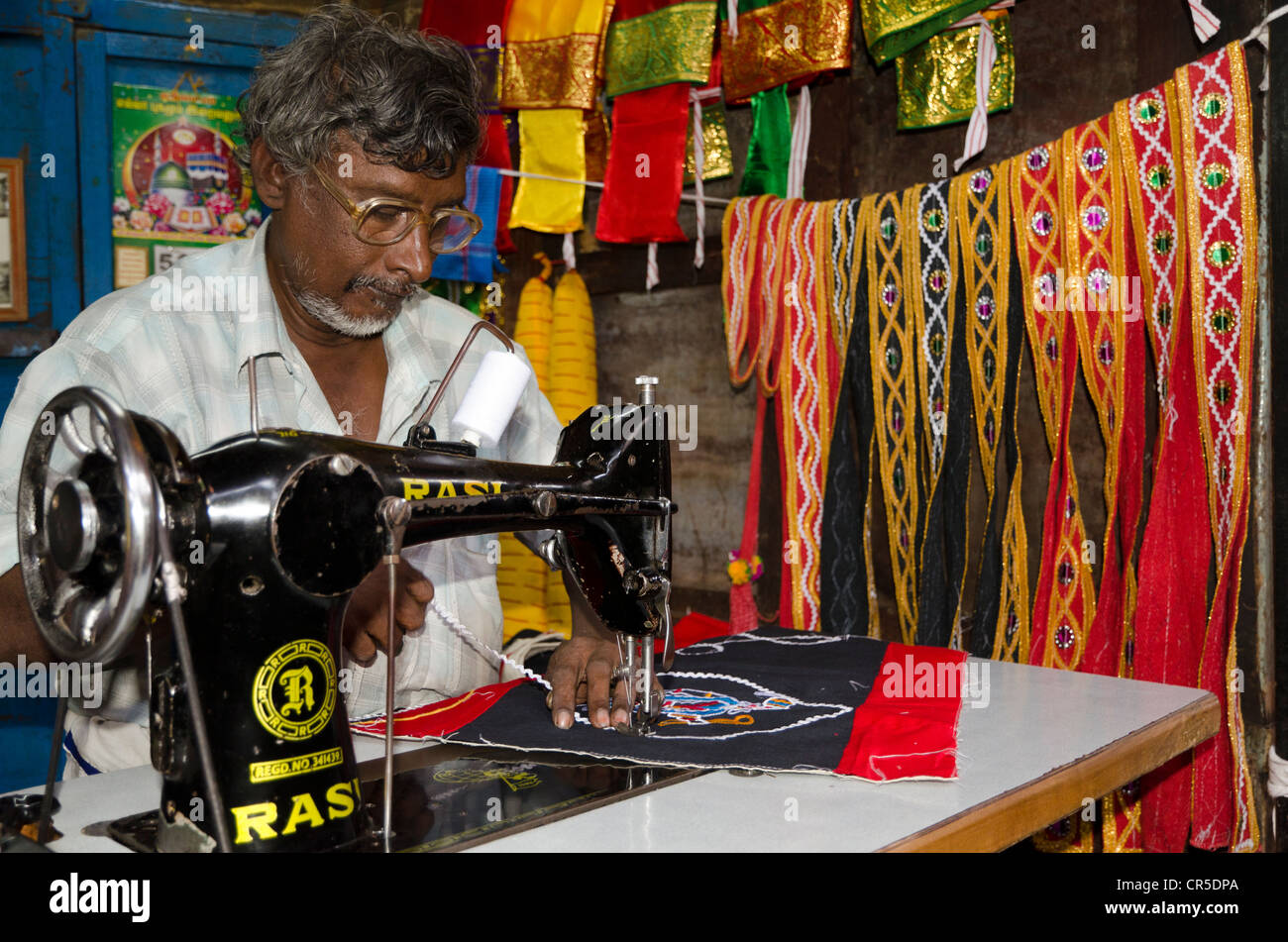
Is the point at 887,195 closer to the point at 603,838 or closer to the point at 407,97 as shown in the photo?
the point at 407,97

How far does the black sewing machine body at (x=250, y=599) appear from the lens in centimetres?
90

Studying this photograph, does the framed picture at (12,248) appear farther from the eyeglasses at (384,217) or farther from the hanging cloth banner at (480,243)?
the eyeglasses at (384,217)

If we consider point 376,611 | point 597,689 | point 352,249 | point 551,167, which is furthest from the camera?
point 551,167

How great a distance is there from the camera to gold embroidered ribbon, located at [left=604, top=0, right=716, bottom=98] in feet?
9.75

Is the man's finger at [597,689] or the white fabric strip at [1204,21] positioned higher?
the white fabric strip at [1204,21]

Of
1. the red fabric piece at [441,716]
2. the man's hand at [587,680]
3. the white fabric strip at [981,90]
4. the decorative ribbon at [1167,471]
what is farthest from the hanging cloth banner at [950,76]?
the red fabric piece at [441,716]

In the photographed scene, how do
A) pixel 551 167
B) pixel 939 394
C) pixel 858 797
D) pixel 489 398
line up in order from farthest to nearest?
pixel 551 167
pixel 939 394
pixel 489 398
pixel 858 797

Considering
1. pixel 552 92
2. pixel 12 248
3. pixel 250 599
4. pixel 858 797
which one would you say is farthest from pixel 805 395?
pixel 12 248

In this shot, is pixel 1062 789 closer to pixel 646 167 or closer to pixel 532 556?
pixel 646 167

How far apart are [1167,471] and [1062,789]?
3.49 ft

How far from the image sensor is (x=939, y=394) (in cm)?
240

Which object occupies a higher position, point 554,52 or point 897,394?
point 554,52

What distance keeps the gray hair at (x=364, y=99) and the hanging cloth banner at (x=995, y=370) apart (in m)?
1.21

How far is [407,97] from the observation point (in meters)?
1.51
